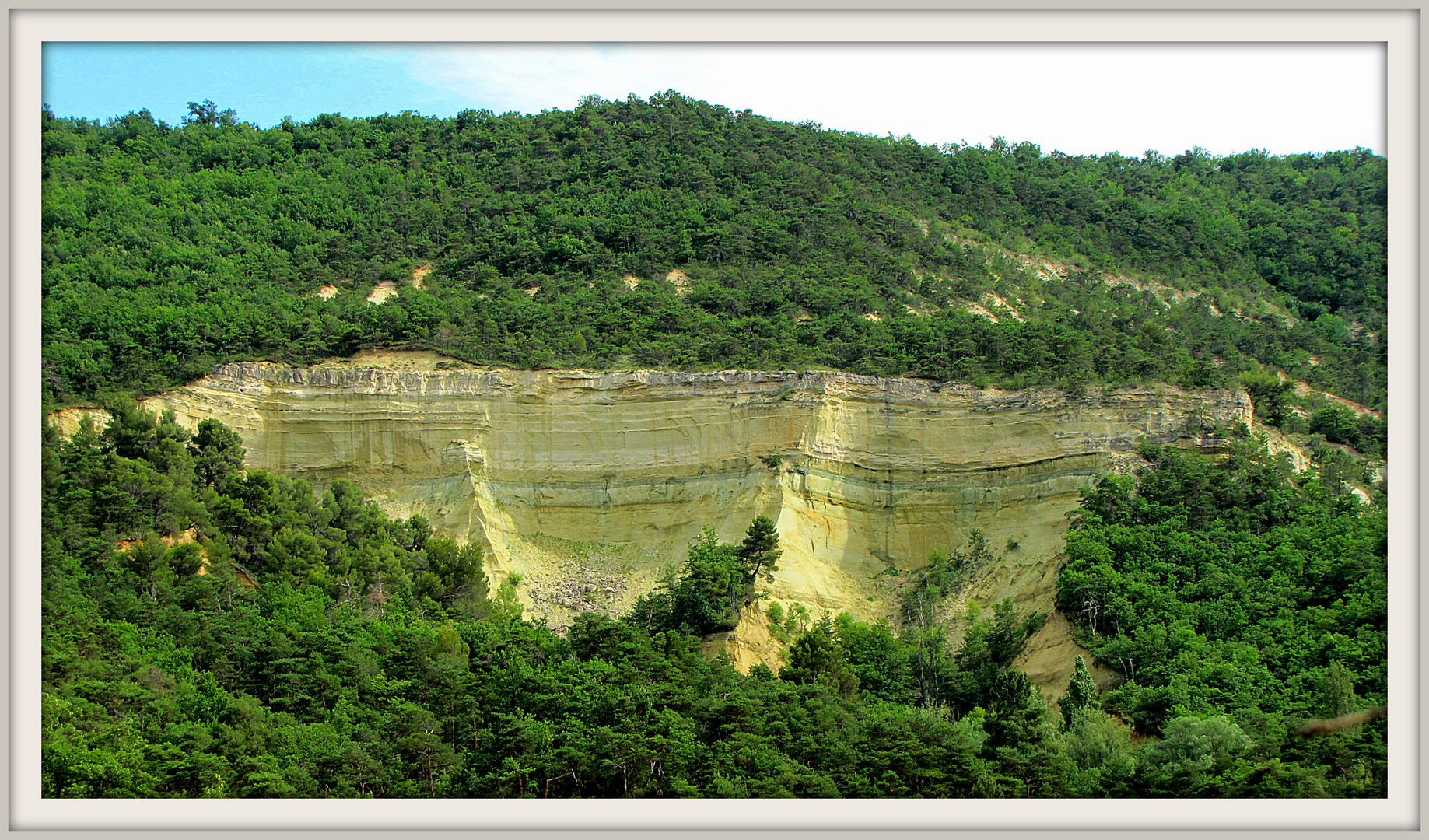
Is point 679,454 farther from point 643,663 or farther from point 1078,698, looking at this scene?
point 1078,698

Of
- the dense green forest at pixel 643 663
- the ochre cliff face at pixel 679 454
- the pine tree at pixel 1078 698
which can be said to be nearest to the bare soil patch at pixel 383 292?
the ochre cliff face at pixel 679 454

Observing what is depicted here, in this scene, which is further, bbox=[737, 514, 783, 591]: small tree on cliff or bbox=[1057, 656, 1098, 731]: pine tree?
bbox=[737, 514, 783, 591]: small tree on cliff

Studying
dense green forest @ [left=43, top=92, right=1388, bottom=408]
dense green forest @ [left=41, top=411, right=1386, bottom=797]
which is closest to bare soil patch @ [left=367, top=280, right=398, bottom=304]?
dense green forest @ [left=43, top=92, right=1388, bottom=408]

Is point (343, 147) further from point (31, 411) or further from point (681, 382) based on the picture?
point (31, 411)

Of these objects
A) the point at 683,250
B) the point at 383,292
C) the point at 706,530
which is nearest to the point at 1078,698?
the point at 706,530

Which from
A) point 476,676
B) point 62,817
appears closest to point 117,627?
point 476,676

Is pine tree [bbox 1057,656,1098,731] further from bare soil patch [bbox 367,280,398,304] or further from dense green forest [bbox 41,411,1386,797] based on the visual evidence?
bare soil patch [bbox 367,280,398,304]
